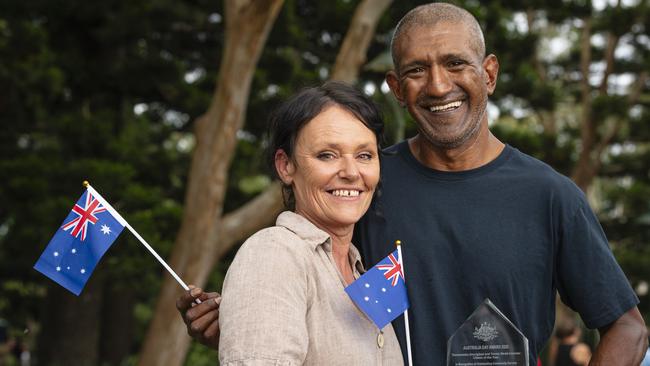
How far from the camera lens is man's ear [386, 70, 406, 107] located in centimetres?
280

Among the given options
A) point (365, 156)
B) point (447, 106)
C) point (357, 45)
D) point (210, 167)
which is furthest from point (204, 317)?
point (357, 45)

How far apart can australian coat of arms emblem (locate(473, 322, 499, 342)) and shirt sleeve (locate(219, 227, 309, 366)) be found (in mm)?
474

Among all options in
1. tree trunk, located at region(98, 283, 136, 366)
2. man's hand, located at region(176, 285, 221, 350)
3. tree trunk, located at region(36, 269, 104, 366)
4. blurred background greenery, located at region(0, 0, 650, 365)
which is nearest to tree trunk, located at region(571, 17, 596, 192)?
blurred background greenery, located at region(0, 0, 650, 365)

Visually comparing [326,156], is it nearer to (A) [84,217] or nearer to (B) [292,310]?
(B) [292,310]

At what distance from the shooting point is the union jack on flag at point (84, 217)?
106 inches

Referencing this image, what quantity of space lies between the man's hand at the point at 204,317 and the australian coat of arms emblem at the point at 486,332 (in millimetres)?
656

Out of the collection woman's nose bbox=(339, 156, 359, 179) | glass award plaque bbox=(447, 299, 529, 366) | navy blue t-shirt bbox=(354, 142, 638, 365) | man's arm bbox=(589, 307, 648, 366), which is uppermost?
woman's nose bbox=(339, 156, 359, 179)

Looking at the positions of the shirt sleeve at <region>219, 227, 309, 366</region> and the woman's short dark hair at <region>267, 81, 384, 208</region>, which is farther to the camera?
the woman's short dark hair at <region>267, 81, 384, 208</region>

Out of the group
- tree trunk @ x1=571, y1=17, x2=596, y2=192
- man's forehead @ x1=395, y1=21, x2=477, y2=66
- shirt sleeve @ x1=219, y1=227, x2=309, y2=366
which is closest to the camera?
shirt sleeve @ x1=219, y1=227, x2=309, y2=366

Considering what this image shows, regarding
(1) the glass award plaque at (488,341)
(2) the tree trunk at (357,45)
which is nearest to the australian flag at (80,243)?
(1) the glass award plaque at (488,341)

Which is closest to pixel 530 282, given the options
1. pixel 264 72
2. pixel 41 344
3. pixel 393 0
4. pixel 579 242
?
pixel 579 242

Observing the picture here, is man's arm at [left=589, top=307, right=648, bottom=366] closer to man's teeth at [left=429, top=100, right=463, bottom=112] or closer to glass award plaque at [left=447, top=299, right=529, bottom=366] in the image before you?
glass award plaque at [left=447, top=299, right=529, bottom=366]

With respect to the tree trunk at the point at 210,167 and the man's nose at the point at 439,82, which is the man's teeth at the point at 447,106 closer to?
the man's nose at the point at 439,82

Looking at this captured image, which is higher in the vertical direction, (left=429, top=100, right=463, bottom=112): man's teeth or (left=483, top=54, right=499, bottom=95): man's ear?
(left=483, top=54, right=499, bottom=95): man's ear
